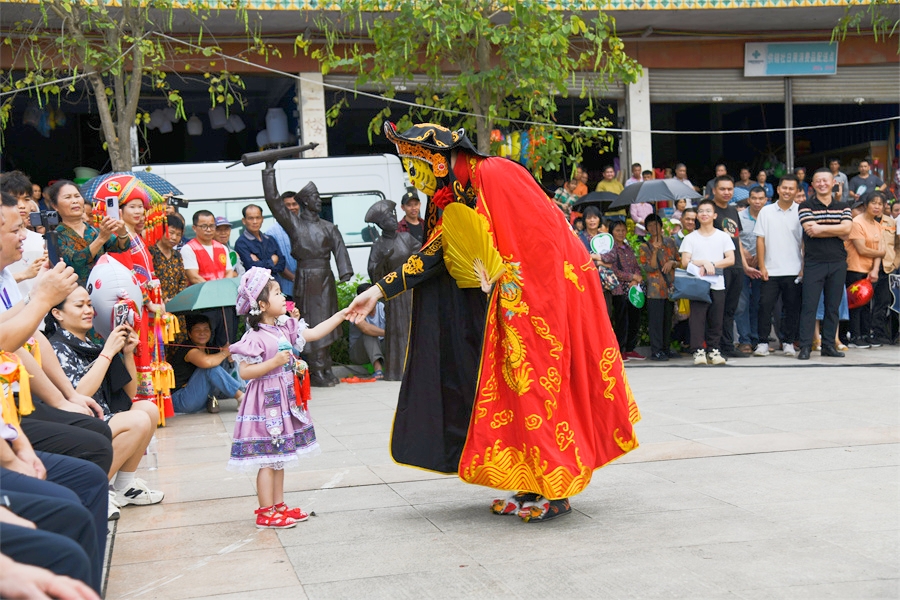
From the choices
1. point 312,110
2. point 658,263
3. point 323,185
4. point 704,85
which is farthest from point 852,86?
point 323,185

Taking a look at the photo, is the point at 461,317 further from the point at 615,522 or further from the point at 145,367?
the point at 145,367

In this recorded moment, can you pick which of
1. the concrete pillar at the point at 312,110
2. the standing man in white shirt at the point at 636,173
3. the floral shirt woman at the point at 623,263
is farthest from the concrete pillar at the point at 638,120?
the floral shirt woman at the point at 623,263

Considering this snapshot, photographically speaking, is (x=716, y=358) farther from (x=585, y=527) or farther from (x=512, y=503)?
(x=585, y=527)

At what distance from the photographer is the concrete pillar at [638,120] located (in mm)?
18531

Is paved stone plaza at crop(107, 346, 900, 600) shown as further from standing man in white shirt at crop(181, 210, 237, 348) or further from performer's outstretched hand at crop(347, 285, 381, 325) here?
standing man in white shirt at crop(181, 210, 237, 348)

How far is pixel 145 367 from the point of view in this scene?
6738 mm

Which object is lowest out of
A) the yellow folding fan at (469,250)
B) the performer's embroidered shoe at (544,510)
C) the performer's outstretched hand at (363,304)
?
the performer's embroidered shoe at (544,510)

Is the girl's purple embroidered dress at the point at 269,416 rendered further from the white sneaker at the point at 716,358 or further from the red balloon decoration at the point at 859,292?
the red balloon decoration at the point at 859,292

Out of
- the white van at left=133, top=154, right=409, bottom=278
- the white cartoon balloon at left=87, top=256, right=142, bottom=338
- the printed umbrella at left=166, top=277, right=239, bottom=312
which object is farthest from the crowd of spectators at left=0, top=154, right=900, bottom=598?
the white van at left=133, top=154, right=409, bottom=278

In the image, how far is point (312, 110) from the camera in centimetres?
1697

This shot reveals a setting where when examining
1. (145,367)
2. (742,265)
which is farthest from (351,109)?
(145,367)

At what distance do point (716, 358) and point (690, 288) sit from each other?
0.81 meters

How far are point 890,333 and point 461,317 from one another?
896 cm

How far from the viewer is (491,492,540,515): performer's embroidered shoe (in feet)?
16.6
